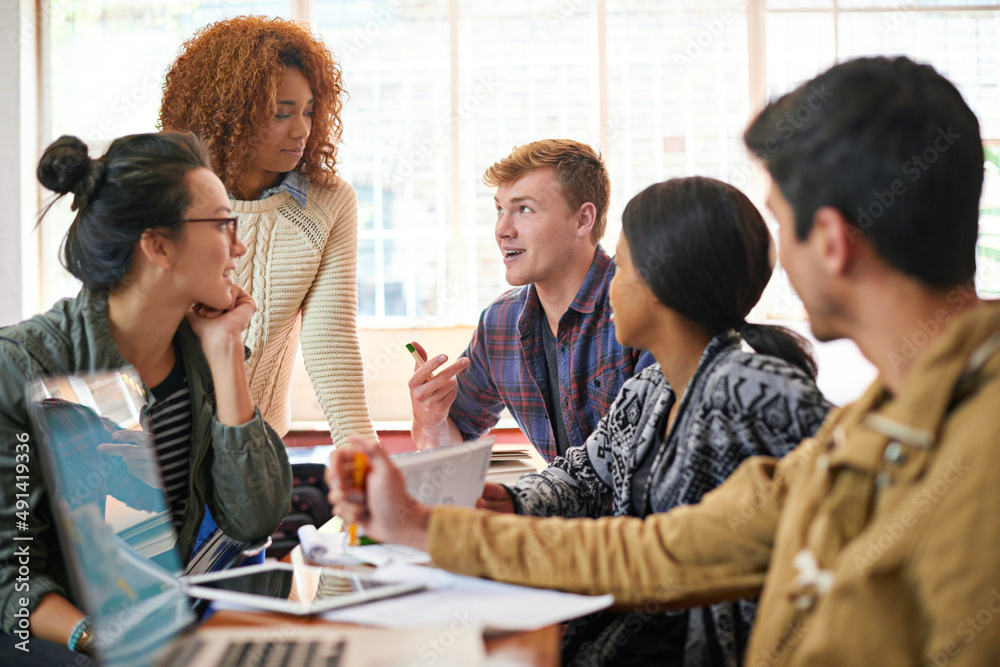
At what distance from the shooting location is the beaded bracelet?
1064mm

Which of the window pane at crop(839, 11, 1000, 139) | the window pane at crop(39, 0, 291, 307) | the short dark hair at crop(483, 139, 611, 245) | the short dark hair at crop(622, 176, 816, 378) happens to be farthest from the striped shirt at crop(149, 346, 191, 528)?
the window pane at crop(839, 11, 1000, 139)

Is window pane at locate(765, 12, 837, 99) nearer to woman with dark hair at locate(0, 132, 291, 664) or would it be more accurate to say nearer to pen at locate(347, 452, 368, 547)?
woman with dark hair at locate(0, 132, 291, 664)

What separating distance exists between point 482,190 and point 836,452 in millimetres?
4228

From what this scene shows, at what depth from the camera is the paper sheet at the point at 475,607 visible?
858mm

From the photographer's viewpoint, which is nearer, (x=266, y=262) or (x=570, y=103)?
(x=266, y=262)

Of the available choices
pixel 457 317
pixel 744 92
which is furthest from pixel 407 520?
pixel 744 92

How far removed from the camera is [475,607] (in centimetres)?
90

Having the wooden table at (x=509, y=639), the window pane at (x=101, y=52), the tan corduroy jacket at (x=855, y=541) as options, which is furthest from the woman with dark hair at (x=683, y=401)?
the window pane at (x=101, y=52)

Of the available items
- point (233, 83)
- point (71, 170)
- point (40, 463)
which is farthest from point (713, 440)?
point (233, 83)

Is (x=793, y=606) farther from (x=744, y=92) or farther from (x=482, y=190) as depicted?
(x=744, y=92)

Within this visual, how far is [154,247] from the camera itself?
138 cm

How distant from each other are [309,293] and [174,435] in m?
0.71

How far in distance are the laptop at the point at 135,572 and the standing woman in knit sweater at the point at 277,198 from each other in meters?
0.66

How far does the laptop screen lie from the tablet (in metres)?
0.05
